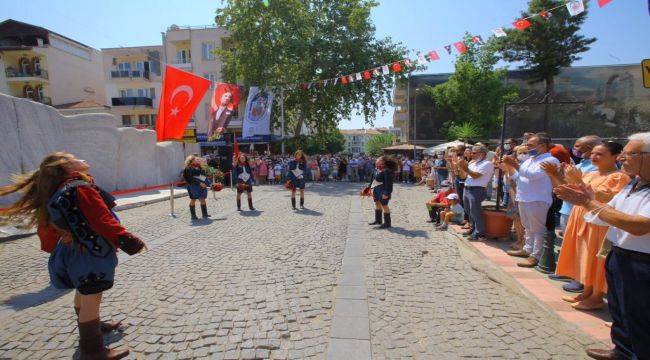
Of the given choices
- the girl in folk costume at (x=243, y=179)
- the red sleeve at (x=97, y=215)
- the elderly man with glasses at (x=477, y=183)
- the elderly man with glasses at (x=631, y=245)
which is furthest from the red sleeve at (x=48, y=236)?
the girl in folk costume at (x=243, y=179)

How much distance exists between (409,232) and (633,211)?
525cm

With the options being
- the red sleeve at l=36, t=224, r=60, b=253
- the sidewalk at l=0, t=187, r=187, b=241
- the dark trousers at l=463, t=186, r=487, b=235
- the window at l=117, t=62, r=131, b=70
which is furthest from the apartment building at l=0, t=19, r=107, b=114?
the dark trousers at l=463, t=186, r=487, b=235

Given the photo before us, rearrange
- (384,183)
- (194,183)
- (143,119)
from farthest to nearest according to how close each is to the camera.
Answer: (143,119)
(194,183)
(384,183)

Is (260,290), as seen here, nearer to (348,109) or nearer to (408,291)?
(408,291)

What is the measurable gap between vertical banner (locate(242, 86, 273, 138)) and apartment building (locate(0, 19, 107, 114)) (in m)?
14.5

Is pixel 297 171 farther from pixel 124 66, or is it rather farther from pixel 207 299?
pixel 124 66

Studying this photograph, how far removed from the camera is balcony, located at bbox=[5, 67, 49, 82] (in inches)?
1217

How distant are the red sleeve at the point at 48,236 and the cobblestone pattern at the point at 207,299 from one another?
0.92 meters

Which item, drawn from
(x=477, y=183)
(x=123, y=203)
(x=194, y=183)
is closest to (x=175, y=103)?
(x=194, y=183)

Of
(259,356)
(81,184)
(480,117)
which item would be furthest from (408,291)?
(480,117)

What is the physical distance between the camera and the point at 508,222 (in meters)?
6.32

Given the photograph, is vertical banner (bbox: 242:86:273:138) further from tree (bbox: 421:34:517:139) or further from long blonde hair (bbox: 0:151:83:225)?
long blonde hair (bbox: 0:151:83:225)

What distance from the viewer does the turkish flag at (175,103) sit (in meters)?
9.43

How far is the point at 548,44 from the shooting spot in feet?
97.0
